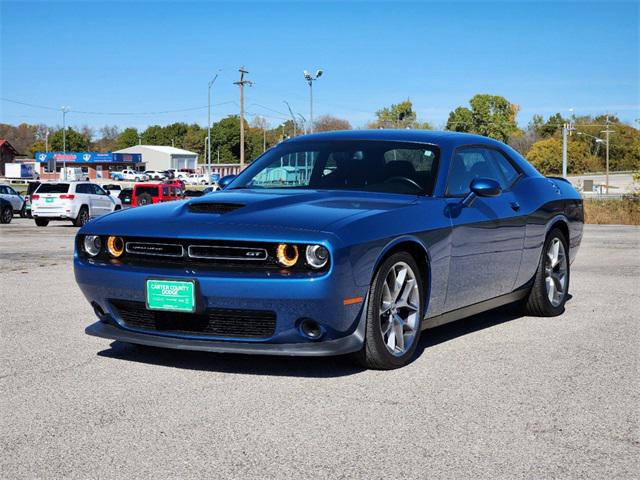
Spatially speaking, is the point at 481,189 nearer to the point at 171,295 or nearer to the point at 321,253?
the point at 321,253

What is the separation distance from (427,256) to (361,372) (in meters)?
0.90

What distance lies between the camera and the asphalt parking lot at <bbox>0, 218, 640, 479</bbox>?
3.90m

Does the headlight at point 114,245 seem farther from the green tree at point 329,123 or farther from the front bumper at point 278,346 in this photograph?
the green tree at point 329,123

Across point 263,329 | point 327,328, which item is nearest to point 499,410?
point 327,328

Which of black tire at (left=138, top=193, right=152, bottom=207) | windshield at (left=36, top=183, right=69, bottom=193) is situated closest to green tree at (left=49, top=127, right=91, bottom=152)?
black tire at (left=138, top=193, right=152, bottom=207)

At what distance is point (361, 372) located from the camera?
5750 millimetres

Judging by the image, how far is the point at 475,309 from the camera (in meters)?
6.90

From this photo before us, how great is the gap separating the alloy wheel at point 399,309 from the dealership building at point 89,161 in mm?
123088

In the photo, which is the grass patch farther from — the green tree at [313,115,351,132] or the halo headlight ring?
the green tree at [313,115,351,132]

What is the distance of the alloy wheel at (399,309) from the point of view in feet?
18.9

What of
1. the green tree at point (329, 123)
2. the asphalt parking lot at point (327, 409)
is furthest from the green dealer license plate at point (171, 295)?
the green tree at point (329, 123)

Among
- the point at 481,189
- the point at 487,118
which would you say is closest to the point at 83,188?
the point at 481,189

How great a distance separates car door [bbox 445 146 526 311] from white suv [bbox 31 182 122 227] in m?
23.4

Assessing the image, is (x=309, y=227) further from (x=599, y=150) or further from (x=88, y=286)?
(x=599, y=150)
